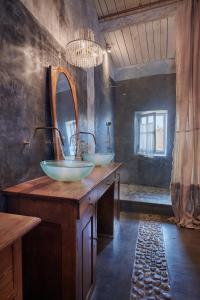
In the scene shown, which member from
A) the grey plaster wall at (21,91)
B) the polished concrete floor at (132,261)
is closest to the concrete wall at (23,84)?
the grey plaster wall at (21,91)

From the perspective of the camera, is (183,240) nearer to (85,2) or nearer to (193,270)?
(193,270)

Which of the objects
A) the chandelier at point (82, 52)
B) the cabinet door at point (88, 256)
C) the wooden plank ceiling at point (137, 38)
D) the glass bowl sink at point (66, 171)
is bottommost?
the cabinet door at point (88, 256)

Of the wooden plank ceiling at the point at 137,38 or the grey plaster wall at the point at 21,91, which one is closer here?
the grey plaster wall at the point at 21,91

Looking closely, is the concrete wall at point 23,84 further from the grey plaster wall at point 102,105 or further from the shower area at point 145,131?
the shower area at point 145,131

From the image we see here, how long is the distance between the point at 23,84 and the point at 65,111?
620mm

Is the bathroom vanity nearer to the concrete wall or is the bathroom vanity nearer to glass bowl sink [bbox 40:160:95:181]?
glass bowl sink [bbox 40:160:95:181]

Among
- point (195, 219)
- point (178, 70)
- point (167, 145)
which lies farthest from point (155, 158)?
point (178, 70)

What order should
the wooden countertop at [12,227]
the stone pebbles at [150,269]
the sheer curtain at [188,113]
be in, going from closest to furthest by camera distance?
the wooden countertop at [12,227], the stone pebbles at [150,269], the sheer curtain at [188,113]

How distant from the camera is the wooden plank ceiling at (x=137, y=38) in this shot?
113 inches

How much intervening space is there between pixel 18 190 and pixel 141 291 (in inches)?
48.3

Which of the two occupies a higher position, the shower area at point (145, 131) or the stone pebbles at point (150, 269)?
the shower area at point (145, 131)

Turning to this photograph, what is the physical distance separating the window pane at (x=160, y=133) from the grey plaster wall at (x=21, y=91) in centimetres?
285

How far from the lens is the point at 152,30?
10.5 feet

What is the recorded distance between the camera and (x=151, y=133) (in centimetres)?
401
